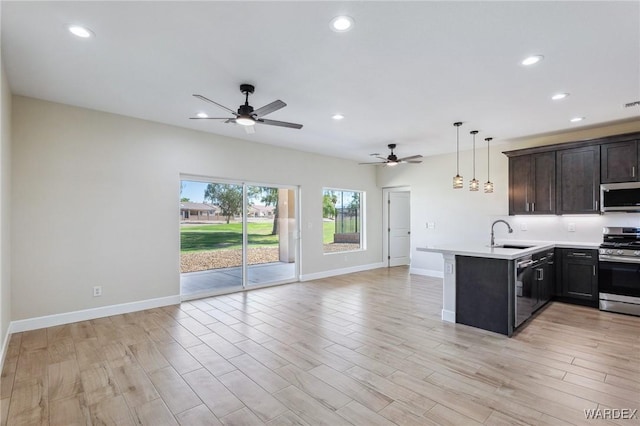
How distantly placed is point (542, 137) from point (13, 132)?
→ 8.05 metres

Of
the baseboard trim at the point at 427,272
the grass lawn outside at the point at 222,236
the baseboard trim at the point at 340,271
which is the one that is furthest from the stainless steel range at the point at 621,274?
the grass lawn outside at the point at 222,236

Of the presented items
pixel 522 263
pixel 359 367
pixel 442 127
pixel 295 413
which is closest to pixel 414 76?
pixel 442 127

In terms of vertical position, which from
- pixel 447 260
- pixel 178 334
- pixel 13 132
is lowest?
pixel 178 334

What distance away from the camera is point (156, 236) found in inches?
189

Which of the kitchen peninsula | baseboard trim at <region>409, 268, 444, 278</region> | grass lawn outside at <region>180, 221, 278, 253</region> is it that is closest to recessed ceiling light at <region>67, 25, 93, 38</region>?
grass lawn outside at <region>180, 221, 278, 253</region>

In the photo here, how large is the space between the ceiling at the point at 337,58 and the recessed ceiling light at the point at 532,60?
0.07 metres

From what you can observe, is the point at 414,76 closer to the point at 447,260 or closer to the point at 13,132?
the point at 447,260

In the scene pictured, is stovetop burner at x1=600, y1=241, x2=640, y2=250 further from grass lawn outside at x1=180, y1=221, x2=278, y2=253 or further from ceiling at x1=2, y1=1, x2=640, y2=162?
grass lawn outside at x1=180, y1=221, x2=278, y2=253

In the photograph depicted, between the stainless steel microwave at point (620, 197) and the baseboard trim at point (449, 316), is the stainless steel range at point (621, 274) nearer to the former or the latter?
the stainless steel microwave at point (620, 197)

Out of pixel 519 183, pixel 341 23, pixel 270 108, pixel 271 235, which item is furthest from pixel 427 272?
pixel 341 23

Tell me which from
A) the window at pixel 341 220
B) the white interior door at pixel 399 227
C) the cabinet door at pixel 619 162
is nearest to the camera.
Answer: the cabinet door at pixel 619 162

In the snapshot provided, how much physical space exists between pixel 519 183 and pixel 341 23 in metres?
4.92

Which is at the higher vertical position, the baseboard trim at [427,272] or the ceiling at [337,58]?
the ceiling at [337,58]

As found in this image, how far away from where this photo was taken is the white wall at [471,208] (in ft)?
17.0
